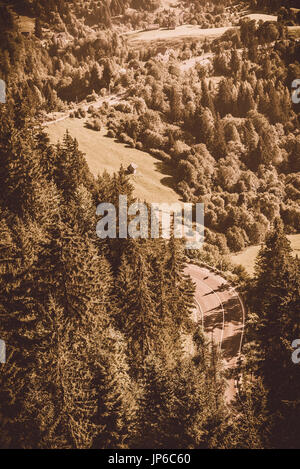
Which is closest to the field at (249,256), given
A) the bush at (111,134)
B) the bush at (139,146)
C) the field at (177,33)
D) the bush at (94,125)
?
the bush at (139,146)

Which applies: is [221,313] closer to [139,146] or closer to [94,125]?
[139,146]

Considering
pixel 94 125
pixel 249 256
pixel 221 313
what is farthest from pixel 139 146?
pixel 221 313

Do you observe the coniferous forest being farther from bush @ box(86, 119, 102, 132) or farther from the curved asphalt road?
bush @ box(86, 119, 102, 132)

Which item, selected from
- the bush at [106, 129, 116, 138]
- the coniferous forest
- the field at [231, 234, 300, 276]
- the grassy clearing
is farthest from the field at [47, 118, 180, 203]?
the grassy clearing

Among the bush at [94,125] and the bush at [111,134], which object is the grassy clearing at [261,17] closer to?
the bush at [111,134]
